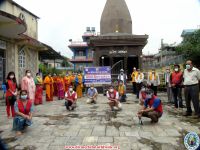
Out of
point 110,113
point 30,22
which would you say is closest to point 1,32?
point 30,22

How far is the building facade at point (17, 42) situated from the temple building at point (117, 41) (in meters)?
4.33

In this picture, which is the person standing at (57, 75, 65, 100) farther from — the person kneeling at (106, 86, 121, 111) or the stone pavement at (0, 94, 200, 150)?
the stone pavement at (0, 94, 200, 150)

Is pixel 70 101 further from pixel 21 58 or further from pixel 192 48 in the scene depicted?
pixel 21 58

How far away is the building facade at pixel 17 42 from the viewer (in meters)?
12.6

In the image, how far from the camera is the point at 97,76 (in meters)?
15.4

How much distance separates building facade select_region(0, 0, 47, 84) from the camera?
12614 mm

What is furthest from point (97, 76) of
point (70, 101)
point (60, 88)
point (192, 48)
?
point (70, 101)

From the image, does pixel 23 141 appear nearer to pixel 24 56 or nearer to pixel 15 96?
pixel 15 96

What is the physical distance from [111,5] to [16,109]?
54.7 feet

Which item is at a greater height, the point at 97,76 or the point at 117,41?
the point at 117,41

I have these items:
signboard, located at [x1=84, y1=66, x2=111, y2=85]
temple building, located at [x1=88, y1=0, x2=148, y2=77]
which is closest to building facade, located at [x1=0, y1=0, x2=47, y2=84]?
signboard, located at [x1=84, y1=66, x2=111, y2=85]

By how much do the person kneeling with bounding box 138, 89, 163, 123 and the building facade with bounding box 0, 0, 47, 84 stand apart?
6.82m

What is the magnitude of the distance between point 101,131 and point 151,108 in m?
1.53

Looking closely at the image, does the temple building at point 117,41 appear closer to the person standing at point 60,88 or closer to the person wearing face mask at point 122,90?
the person standing at point 60,88
